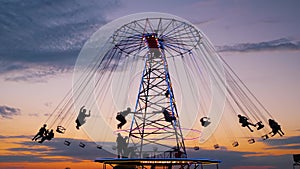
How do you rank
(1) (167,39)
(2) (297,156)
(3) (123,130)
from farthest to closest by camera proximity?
(2) (297,156) < (1) (167,39) < (3) (123,130)

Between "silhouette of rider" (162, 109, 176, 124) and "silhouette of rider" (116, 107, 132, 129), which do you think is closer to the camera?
"silhouette of rider" (116, 107, 132, 129)

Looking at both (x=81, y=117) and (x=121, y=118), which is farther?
(x=121, y=118)

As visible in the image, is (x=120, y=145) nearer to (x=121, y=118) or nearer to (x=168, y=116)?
(x=121, y=118)

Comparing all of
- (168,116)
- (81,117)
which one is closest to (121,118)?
(81,117)

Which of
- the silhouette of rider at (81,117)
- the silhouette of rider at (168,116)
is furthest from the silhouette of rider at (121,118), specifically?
the silhouette of rider at (168,116)

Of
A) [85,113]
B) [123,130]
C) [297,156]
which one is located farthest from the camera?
[297,156]

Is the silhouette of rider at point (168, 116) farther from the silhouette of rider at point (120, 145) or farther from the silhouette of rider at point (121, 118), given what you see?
the silhouette of rider at point (120, 145)

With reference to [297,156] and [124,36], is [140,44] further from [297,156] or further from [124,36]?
[297,156]

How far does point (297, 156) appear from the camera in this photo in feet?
127

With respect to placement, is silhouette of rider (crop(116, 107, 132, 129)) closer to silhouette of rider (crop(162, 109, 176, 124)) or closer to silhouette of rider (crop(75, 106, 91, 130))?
silhouette of rider (crop(75, 106, 91, 130))

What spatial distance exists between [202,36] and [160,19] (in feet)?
15.3

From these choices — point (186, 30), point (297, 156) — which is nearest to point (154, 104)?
point (186, 30)

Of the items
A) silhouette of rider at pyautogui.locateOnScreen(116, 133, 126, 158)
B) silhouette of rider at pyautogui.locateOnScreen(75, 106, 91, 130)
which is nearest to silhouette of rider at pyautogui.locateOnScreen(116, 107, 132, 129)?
silhouette of rider at pyautogui.locateOnScreen(116, 133, 126, 158)

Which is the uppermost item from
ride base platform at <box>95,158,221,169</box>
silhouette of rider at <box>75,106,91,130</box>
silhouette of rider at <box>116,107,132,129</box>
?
silhouette of rider at <box>116,107,132,129</box>
